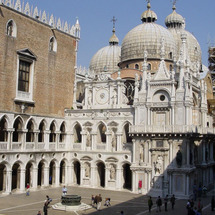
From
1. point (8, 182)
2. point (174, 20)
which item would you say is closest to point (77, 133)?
point (8, 182)

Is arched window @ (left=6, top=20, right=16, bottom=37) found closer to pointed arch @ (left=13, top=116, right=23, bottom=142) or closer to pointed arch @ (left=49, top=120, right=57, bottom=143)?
pointed arch @ (left=13, top=116, right=23, bottom=142)

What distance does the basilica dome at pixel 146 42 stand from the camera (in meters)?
46.5

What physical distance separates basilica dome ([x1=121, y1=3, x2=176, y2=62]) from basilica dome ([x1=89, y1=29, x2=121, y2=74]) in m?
7.41

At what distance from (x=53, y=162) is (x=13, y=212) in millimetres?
12535

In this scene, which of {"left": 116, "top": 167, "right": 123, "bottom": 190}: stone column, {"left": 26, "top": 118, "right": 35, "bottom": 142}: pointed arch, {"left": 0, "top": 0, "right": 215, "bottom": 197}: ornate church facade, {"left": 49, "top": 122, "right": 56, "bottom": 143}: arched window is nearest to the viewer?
{"left": 0, "top": 0, "right": 215, "bottom": 197}: ornate church facade

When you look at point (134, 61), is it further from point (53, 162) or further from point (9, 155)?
point (9, 155)

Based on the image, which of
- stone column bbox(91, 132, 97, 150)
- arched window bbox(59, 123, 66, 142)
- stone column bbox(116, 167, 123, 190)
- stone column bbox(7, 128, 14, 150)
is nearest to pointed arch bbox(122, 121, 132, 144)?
stone column bbox(116, 167, 123, 190)

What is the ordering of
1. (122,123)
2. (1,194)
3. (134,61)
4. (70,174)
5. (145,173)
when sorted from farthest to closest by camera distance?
(134,61)
(70,174)
(122,123)
(145,173)
(1,194)

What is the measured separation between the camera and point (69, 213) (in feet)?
81.4

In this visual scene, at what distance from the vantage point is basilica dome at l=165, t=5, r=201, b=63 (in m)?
57.7

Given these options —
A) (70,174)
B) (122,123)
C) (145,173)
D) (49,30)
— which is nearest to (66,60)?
(49,30)

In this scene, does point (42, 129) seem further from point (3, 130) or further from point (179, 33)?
point (179, 33)

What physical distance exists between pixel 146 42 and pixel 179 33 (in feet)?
49.7

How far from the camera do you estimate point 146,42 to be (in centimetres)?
4681
